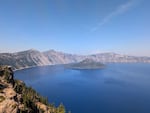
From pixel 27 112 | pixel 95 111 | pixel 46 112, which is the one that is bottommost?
pixel 95 111

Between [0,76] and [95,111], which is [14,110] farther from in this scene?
[95,111]

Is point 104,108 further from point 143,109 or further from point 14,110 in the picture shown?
point 14,110

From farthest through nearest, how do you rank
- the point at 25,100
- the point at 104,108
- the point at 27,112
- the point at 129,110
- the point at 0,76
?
the point at 104,108 < the point at 129,110 < the point at 0,76 < the point at 25,100 < the point at 27,112

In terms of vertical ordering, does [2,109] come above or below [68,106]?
above

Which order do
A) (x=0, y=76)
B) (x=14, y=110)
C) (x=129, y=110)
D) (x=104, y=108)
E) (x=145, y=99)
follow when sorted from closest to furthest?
(x=14, y=110)
(x=0, y=76)
(x=129, y=110)
(x=104, y=108)
(x=145, y=99)

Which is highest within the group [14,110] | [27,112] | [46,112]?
[14,110]

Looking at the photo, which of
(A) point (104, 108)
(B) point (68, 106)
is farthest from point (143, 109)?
(B) point (68, 106)

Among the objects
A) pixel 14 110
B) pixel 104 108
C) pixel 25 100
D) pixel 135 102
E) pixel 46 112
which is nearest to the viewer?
pixel 14 110

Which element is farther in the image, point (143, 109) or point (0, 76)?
point (143, 109)

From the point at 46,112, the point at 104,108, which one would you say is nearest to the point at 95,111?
the point at 104,108
